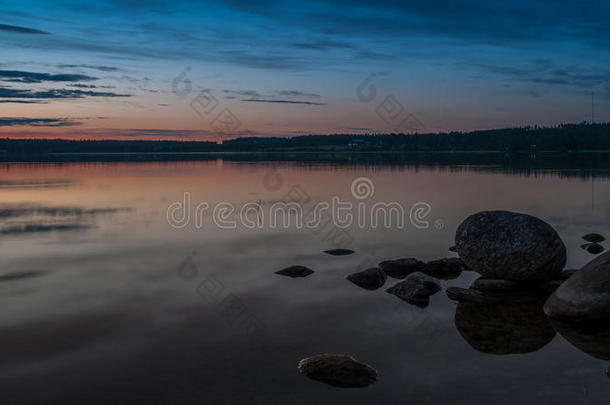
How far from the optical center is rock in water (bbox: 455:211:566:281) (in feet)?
39.9

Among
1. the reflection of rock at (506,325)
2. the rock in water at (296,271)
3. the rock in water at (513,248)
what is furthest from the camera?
the rock in water at (296,271)

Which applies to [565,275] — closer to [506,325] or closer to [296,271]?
[506,325]

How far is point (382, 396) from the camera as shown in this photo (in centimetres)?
695

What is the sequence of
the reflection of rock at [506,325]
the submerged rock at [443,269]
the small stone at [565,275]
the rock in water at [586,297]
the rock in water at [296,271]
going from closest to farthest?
the reflection of rock at [506,325], the rock in water at [586,297], the small stone at [565,275], the rock in water at [296,271], the submerged rock at [443,269]

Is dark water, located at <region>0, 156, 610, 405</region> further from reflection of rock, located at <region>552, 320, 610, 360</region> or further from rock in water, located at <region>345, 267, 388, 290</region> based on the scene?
rock in water, located at <region>345, 267, 388, 290</region>

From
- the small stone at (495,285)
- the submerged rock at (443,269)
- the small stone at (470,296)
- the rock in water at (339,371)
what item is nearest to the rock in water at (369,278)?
the submerged rock at (443,269)

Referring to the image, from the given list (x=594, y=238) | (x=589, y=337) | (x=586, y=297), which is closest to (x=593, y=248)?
(x=594, y=238)

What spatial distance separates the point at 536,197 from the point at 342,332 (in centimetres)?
2868

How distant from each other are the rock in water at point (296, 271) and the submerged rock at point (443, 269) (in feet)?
10.2

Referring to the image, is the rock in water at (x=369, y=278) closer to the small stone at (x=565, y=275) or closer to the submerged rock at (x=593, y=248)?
the small stone at (x=565, y=275)

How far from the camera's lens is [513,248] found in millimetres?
12234

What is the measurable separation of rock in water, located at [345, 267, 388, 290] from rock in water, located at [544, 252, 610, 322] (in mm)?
3778

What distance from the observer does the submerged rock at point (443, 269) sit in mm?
13599

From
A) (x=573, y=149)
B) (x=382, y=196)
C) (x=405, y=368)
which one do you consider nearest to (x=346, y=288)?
(x=405, y=368)
